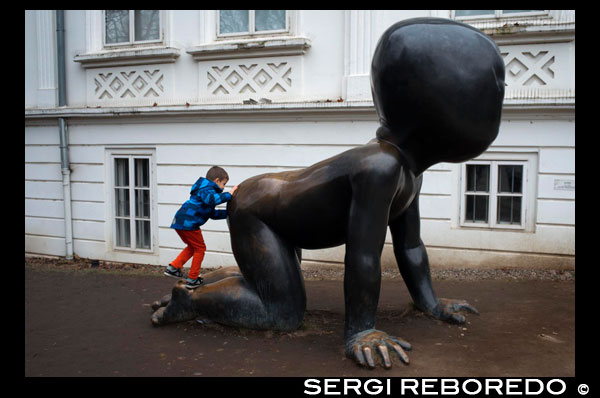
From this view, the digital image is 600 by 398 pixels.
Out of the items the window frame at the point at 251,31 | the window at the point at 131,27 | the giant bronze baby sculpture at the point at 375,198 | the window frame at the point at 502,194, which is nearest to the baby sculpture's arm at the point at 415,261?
the giant bronze baby sculpture at the point at 375,198

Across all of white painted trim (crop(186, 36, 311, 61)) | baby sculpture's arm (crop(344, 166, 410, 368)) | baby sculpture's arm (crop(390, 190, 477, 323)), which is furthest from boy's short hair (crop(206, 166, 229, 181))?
white painted trim (crop(186, 36, 311, 61))

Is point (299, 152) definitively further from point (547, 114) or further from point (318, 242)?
point (318, 242)

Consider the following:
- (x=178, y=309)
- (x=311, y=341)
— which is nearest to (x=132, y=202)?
(x=178, y=309)

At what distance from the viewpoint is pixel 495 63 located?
281 centimetres

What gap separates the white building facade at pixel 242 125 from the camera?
6.19 meters

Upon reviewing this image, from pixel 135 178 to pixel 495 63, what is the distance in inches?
252

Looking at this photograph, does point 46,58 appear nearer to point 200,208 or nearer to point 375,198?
point 200,208

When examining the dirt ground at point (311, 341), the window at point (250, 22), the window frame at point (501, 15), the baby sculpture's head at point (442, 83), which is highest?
the window at point (250, 22)

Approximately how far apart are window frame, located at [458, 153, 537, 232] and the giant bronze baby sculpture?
3.13 meters

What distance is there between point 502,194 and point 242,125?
3609 millimetres

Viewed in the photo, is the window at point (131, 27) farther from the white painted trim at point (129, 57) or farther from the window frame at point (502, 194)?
the window frame at point (502, 194)

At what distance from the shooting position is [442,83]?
9.02 feet

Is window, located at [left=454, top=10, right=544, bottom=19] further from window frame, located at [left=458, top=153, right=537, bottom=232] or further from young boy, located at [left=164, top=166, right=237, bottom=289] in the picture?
young boy, located at [left=164, top=166, right=237, bottom=289]

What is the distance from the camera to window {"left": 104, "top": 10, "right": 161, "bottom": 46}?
805cm
